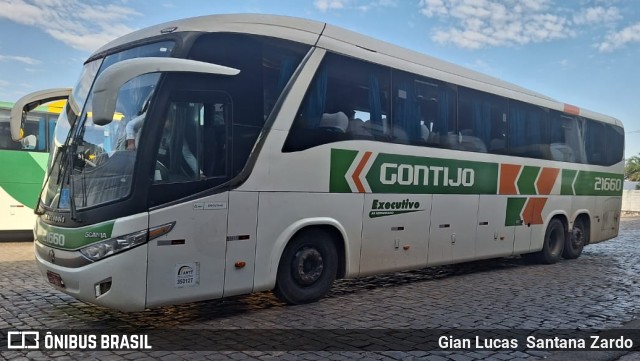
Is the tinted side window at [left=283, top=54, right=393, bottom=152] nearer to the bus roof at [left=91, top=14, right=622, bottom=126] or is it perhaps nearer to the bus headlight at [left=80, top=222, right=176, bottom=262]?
the bus roof at [left=91, top=14, right=622, bottom=126]

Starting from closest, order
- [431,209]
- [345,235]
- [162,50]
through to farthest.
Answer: [162,50] → [345,235] → [431,209]

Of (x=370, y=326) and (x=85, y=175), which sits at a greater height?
(x=85, y=175)

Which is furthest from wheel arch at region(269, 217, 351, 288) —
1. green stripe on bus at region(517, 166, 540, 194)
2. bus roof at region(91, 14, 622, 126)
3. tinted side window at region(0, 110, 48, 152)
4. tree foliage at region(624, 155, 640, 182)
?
tree foliage at region(624, 155, 640, 182)

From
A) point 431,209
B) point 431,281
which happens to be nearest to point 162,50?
point 431,209

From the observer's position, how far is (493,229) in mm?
10156

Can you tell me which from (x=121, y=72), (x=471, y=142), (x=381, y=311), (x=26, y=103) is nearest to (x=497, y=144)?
(x=471, y=142)

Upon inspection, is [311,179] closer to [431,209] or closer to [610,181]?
[431,209]

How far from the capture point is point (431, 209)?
870cm

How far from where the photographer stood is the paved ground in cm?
525

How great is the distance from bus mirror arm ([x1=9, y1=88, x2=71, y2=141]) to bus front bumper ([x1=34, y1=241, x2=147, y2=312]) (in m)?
2.73

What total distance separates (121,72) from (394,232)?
4.78 meters

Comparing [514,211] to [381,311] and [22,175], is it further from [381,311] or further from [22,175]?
[22,175]

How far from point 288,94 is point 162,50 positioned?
165 cm

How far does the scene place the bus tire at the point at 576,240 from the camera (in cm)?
1268
